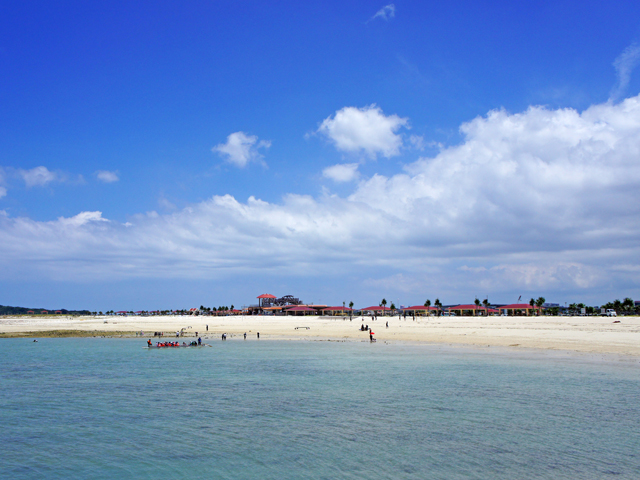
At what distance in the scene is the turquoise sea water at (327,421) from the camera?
14516 mm

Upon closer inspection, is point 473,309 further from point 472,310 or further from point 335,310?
point 335,310

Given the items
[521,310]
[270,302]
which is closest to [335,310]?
[270,302]

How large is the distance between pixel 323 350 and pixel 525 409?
30.9 m

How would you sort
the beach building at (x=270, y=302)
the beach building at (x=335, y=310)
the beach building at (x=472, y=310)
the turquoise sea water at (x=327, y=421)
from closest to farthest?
the turquoise sea water at (x=327, y=421) < the beach building at (x=472, y=310) < the beach building at (x=335, y=310) < the beach building at (x=270, y=302)

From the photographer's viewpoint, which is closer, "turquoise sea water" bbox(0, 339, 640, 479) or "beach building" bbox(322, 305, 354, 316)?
"turquoise sea water" bbox(0, 339, 640, 479)

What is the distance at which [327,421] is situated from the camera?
1973cm

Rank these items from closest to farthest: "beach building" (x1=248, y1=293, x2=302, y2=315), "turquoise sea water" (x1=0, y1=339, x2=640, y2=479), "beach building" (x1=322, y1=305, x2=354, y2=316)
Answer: "turquoise sea water" (x1=0, y1=339, x2=640, y2=479), "beach building" (x1=322, y1=305, x2=354, y2=316), "beach building" (x1=248, y1=293, x2=302, y2=315)

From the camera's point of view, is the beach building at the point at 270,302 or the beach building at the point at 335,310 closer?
the beach building at the point at 335,310

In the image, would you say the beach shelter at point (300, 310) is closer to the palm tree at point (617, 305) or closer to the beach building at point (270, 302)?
the beach building at point (270, 302)

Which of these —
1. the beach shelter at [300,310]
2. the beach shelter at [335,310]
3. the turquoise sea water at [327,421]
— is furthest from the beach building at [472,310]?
the turquoise sea water at [327,421]

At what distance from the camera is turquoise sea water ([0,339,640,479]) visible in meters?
14.5

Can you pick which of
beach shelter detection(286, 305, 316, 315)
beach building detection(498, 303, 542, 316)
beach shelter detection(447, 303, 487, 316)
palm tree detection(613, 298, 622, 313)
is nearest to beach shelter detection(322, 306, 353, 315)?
beach shelter detection(286, 305, 316, 315)

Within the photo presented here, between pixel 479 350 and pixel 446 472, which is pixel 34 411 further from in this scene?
pixel 479 350

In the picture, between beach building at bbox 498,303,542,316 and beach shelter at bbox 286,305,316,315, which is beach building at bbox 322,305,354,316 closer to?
beach shelter at bbox 286,305,316,315
